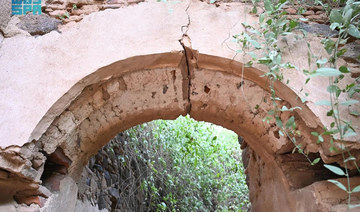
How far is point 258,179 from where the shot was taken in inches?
110

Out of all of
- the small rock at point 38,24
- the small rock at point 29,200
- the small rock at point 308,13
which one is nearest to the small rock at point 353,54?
the small rock at point 308,13

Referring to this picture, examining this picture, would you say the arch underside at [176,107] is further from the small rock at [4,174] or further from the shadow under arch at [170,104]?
the small rock at [4,174]

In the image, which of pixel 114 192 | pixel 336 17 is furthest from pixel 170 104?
pixel 114 192

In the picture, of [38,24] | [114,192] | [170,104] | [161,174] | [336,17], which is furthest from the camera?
[161,174]

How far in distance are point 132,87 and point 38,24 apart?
657mm

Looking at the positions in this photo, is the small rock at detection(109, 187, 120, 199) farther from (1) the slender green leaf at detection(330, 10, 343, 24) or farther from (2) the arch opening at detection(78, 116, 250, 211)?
(1) the slender green leaf at detection(330, 10, 343, 24)

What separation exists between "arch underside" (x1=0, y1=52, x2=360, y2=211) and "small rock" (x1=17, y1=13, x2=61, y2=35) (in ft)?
1.41

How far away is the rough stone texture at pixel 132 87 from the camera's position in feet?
5.92

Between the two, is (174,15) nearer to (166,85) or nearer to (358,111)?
(166,85)

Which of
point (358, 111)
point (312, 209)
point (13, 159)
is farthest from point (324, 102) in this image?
point (13, 159)

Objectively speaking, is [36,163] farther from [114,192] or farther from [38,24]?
[114,192]

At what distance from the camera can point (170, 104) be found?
2.26 m

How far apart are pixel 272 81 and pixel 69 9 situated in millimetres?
1275

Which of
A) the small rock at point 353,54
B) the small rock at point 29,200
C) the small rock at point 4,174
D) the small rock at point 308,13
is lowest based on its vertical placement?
the small rock at point 29,200
